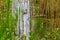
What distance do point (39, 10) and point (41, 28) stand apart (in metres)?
0.36

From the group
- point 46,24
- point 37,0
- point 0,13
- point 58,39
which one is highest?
point 37,0

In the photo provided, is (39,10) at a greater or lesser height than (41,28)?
greater

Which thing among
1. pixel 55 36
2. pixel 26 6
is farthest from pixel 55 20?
pixel 26 6

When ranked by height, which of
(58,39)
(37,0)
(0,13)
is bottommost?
(58,39)

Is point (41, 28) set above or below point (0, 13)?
below

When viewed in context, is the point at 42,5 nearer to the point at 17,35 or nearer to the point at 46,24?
the point at 46,24

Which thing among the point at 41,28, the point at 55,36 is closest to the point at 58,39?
the point at 55,36

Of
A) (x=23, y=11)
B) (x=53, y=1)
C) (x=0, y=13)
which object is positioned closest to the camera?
(x=23, y=11)

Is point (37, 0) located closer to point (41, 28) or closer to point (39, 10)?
point (39, 10)

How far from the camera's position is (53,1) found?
7.74ft

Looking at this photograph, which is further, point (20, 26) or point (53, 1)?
point (53, 1)

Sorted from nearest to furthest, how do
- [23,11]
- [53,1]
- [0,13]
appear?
1. [23,11]
2. [0,13]
3. [53,1]

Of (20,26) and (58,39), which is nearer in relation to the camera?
(20,26)

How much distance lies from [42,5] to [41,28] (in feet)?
1.33
